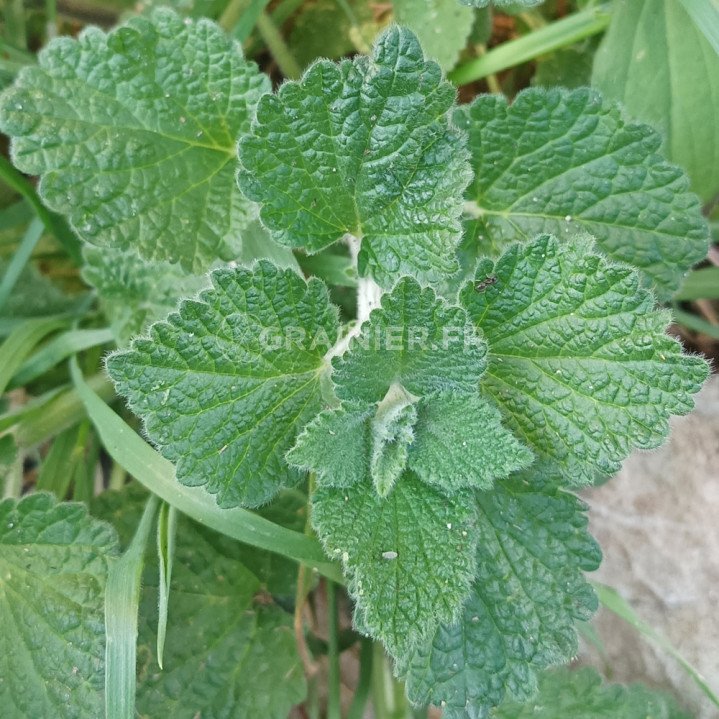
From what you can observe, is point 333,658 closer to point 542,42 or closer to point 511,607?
point 511,607

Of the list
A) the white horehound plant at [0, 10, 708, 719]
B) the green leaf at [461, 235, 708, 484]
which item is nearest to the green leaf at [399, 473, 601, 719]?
the white horehound plant at [0, 10, 708, 719]

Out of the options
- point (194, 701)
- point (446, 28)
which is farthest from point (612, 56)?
point (194, 701)

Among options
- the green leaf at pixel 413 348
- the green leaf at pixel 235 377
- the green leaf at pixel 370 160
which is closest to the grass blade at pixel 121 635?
the green leaf at pixel 235 377

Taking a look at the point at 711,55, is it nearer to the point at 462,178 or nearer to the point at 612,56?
the point at 612,56

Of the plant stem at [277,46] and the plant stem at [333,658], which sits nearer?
the plant stem at [333,658]

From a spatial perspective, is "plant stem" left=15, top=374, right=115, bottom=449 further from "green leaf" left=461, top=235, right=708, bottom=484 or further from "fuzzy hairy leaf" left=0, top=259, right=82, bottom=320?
"green leaf" left=461, top=235, right=708, bottom=484

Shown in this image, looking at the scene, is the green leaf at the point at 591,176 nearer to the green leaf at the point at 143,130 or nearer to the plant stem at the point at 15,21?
the green leaf at the point at 143,130

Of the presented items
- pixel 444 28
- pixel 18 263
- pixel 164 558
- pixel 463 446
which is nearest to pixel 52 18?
pixel 18 263
